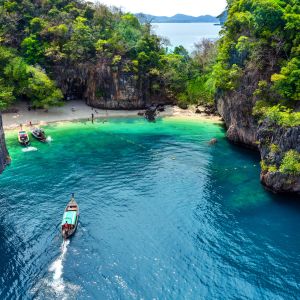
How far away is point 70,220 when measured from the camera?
3809cm

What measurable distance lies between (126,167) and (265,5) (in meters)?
31.5

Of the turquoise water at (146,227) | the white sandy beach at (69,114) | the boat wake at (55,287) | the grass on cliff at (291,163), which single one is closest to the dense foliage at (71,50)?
the white sandy beach at (69,114)

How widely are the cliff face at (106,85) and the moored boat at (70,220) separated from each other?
47389mm

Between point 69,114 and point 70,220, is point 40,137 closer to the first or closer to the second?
point 69,114

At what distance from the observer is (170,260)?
3369cm

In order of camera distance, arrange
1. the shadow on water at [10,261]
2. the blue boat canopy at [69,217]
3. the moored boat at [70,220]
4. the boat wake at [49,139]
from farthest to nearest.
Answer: the boat wake at [49,139], the blue boat canopy at [69,217], the moored boat at [70,220], the shadow on water at [10,261]

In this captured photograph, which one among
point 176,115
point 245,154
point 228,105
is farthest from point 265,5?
point 176,115

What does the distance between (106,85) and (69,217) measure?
51.1 m

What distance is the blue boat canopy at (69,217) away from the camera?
125ft

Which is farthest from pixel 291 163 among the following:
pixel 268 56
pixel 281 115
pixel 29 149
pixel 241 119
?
pixel 29 149

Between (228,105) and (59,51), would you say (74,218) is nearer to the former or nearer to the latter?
(228,105)

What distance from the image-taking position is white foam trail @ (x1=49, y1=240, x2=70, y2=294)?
99.8ft

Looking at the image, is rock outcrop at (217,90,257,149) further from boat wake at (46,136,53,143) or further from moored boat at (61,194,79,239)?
boat wake at (46,136,53,143)

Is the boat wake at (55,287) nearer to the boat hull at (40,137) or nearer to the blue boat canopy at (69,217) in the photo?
the blue boat canopy at (69,217)
